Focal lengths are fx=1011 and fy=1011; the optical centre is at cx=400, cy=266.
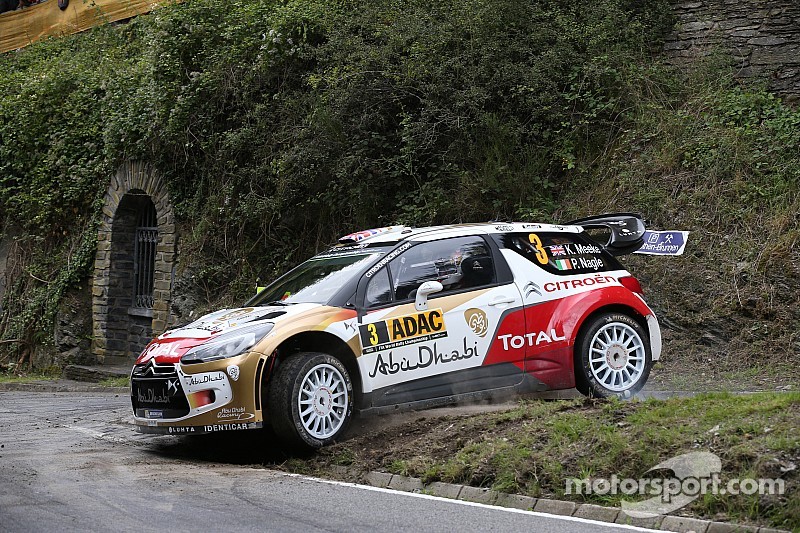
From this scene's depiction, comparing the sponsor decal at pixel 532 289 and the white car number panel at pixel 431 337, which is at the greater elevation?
the sponsor decal at pixel 532 289

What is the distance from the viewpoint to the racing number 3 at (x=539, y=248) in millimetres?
10009

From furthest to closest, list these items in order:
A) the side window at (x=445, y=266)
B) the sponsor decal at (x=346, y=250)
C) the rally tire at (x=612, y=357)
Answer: the sponsor decal at (x=346, y=250), the rally tire at (x=612, y=357), the side window at (x=445, y=266)

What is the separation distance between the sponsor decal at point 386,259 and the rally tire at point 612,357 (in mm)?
1914

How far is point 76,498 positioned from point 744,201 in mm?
9808

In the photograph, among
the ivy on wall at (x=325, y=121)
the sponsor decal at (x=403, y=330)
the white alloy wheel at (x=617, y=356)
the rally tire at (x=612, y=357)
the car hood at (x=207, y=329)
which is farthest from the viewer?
the ivy on wall at (x=325, y=121)

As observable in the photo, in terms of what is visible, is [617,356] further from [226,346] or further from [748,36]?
[748,36]

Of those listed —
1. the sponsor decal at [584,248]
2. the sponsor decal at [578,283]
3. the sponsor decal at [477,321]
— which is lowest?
the sponsor decal at [477,321]

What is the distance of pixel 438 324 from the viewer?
30.4ft

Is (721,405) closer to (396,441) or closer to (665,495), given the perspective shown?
(665,495)

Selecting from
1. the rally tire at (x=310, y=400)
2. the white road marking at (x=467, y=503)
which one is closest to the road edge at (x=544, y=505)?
the white road marking at (x=467, y=503)

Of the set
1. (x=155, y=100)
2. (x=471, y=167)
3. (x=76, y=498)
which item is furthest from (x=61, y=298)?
(x=76, y=498)

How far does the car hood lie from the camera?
8789mm

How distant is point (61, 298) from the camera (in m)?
21.8

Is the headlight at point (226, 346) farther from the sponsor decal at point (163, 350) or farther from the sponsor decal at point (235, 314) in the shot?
Answer: the sponsor decal at point (235, 314)
